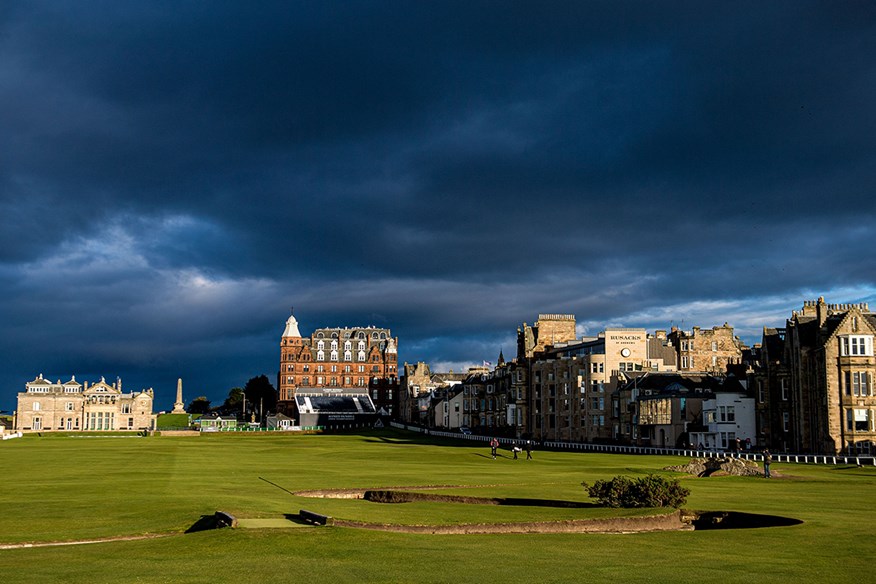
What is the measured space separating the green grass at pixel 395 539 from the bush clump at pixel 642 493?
1.83m

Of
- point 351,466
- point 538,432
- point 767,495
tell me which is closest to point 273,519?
point 767,495

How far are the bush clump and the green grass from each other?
183 centimetres

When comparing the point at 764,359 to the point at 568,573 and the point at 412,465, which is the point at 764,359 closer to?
the point at 412,465

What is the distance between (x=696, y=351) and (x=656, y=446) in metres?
48.6

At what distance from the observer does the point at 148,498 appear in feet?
127

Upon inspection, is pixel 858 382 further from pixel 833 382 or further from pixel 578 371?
pixel 578 371

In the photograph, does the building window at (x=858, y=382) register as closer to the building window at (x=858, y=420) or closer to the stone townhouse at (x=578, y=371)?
the building window at (x=858, y=420)

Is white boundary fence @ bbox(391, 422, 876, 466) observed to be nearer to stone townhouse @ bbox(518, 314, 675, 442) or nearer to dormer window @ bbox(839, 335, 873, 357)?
stone townhouse @ bbox(518, 314, 675, 442)

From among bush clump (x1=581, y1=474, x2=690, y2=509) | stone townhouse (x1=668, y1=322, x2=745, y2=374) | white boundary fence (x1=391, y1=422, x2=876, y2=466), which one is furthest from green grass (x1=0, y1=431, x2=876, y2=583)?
stone townhouse (x1=668, y1=322, x2=745, y2=374)

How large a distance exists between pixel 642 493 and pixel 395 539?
1314cm

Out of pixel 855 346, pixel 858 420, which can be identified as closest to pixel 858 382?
pixel 855 346

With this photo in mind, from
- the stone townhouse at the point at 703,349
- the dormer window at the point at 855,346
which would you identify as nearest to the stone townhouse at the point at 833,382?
the dormer window at the point at 855,346

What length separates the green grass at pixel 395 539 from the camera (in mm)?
20203

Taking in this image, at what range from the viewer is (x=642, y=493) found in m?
34.3
